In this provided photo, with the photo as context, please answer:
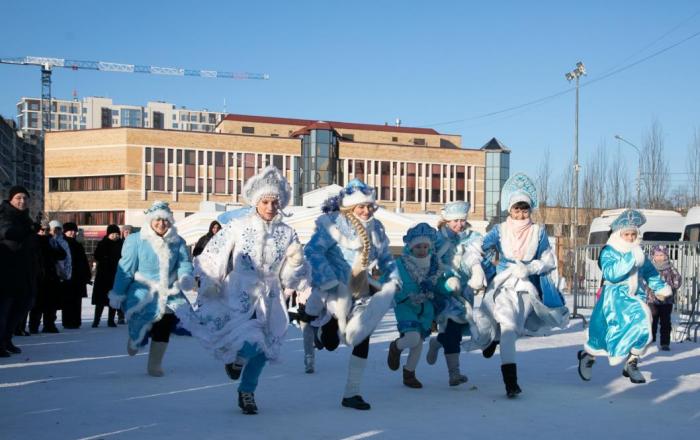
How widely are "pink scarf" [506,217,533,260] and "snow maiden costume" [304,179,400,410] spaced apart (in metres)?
1.27

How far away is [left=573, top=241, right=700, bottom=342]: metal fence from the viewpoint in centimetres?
1362

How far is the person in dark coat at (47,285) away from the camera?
13.6 m

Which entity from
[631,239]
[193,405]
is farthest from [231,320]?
[631,239]

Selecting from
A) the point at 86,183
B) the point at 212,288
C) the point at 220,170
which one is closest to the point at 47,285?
the point at 212,288

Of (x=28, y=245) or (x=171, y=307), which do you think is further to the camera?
(x=28, y=245)

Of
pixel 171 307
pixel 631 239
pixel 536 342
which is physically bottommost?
pixel 536 342

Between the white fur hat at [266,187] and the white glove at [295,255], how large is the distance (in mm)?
445

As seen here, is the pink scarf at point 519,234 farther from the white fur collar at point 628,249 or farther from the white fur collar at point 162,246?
the white fur collar at point 162,246

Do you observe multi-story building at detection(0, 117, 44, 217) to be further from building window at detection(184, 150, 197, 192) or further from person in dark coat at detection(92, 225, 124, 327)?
person in dark coat at detection(92, 225, 124, 327)

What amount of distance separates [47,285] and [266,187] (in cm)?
822

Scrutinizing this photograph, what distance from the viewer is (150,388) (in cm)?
778

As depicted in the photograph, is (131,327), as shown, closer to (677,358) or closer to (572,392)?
(572,392)

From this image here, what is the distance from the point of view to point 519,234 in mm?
7730

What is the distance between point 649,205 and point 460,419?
4010 centimetres
